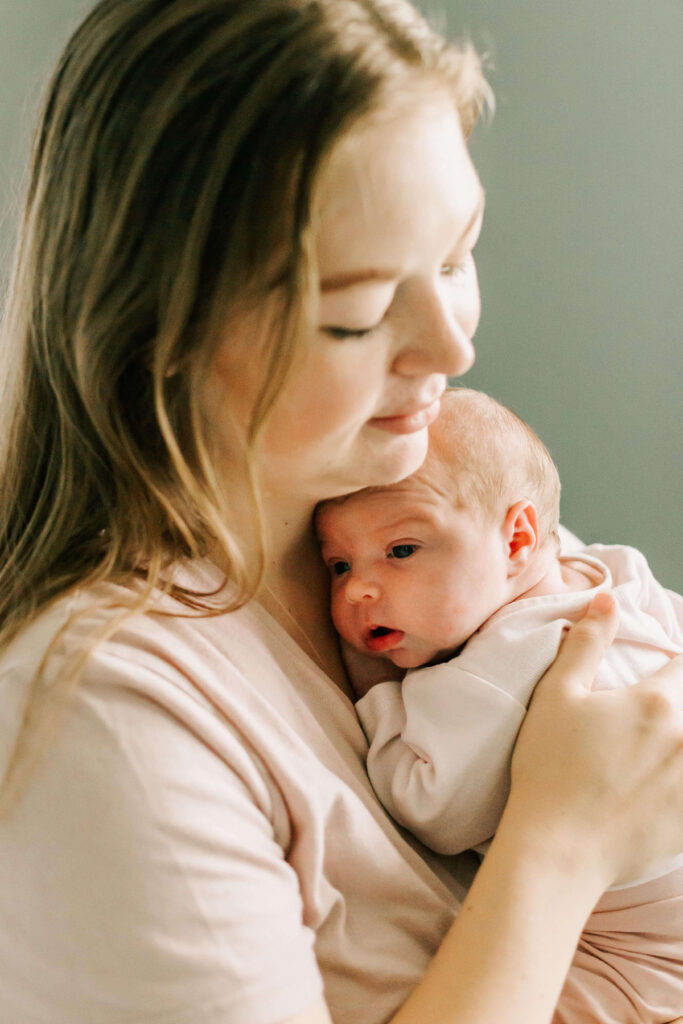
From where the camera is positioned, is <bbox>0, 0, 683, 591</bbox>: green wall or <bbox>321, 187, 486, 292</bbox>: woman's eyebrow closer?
<bbox>321, 187, 486, 292</bbox>: woman's eyebrow

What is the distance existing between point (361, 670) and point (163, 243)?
1.87 ft

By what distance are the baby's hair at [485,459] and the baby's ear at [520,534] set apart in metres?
0.01

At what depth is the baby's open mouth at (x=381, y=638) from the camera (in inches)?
43.4

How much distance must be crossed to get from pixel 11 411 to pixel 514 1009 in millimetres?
712

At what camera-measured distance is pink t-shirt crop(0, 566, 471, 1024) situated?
2.35 ft

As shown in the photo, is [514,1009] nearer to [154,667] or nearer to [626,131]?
[154,667]

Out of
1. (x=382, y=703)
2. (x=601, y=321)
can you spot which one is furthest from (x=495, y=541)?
(x=601, y=321)

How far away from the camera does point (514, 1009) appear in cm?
81

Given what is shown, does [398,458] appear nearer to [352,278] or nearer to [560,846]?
[352,278]

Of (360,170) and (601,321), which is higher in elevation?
(360,170)

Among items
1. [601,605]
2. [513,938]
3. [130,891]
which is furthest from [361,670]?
[130,891]

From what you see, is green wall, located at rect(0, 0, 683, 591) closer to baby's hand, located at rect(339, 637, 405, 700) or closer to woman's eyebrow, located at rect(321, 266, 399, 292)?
baby's hand, located at rect(339, 637, 405, 700)

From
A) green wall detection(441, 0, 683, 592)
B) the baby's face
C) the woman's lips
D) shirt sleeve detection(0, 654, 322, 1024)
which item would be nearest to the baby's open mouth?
the baby's face

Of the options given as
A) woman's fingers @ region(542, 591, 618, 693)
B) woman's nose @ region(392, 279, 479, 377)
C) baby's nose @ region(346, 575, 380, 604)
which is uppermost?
woman's nose @ region(392, 279, 479, 377)
